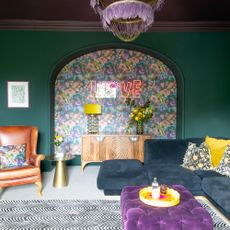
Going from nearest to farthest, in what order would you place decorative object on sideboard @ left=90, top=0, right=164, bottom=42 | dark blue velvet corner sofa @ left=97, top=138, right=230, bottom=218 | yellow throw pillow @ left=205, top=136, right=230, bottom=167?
decorative object on sideboard @ left=90, top=0, right=164, bottom=42 → dark blue velvet corner sofa @ left=97, top=138, right=230, bottom=218 → yellow throw pillow @ left=205, top=136, right=230, bottom=167

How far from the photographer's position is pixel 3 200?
139 inches

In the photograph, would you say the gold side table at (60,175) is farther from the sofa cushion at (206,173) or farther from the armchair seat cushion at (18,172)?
the sofa cushion at (206,173)

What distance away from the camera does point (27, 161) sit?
4055mm

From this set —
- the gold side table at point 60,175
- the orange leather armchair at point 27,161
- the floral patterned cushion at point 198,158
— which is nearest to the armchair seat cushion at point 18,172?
the orange leather armchair at point 27,161

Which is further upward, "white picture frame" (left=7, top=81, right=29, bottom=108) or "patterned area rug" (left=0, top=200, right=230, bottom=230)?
Answer: "white picture frame" (left=7, top=81, right=29, bottom=108)

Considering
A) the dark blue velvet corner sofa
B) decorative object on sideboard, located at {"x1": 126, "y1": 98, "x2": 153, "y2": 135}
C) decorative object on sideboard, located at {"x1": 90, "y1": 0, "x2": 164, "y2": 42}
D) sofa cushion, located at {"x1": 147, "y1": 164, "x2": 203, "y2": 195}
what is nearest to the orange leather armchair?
the dark blue velvet corner sofa

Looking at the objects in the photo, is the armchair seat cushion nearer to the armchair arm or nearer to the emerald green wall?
the armchair arm

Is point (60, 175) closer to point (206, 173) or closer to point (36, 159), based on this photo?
point (36, 159)

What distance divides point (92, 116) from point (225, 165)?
2.90 metres

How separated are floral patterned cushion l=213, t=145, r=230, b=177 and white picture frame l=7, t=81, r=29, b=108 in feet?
12.5

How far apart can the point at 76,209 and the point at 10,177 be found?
1047 millimetres

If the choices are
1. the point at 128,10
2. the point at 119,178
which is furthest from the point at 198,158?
the point at 128,10

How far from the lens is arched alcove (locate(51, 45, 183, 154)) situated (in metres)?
5.60

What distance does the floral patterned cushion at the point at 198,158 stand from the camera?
12.3 feet
